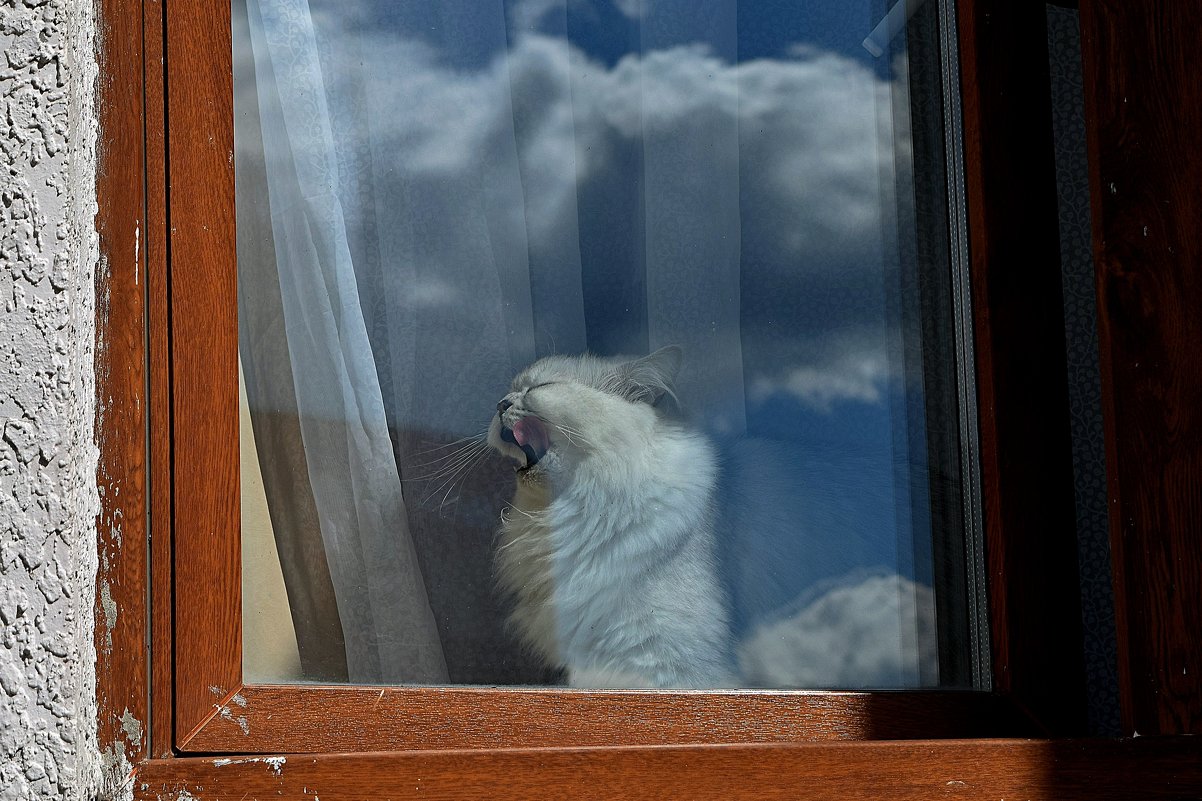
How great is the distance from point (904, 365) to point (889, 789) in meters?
0.48

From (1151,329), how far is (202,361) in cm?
97

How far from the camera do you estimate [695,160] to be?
43.1 inches

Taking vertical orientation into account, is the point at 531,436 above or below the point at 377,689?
above

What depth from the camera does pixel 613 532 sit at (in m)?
1.11

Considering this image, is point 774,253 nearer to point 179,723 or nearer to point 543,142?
point 543,142

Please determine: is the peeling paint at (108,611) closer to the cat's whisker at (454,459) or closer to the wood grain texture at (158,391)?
the wood grain texture at (158,391)

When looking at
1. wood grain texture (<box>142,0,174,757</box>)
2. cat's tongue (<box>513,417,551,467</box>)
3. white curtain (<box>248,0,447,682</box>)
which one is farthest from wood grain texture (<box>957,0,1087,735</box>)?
wood grain texture (<box>142,0,174,757</box>)

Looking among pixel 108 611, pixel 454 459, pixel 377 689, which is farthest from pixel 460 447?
pixel 108 611

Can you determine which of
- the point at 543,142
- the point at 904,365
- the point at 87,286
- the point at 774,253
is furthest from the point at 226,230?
the point at 904,365

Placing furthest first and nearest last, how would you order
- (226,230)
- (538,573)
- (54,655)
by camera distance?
(538,573)
(226,230)
(54,655)

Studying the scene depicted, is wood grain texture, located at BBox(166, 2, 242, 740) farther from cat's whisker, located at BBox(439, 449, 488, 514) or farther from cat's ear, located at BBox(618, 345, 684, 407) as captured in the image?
cat's ear, located at BBox(618, 345, 684, 407)

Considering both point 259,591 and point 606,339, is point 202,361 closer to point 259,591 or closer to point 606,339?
point 259,591

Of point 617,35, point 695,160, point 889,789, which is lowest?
point 889,789

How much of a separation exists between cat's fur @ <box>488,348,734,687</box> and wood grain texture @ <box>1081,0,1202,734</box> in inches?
16.9
